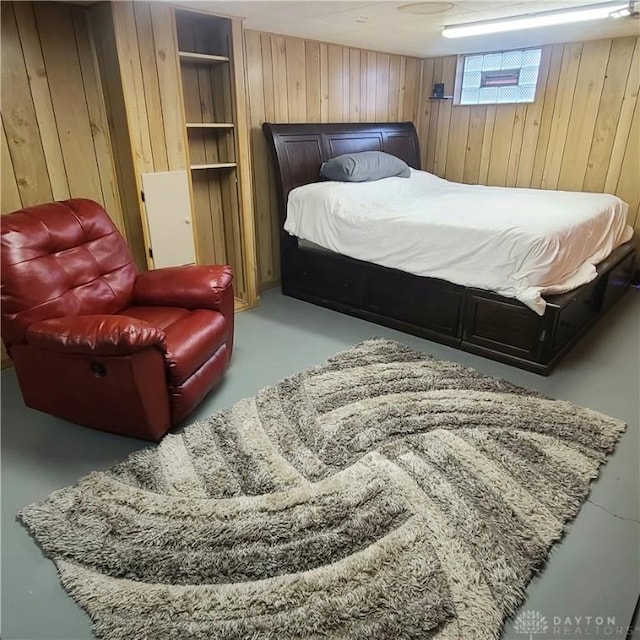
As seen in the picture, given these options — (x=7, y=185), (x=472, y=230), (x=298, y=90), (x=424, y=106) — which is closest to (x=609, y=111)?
(x=424, y=106)

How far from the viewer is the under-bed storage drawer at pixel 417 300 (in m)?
3.07

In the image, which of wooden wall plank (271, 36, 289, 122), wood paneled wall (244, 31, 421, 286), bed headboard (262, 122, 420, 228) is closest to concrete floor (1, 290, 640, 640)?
wood paneled wall (244, 31, 421, 286)

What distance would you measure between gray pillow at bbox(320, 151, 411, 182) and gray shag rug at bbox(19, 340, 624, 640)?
1.97 meters

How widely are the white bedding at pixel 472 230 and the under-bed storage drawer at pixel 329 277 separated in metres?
0.14

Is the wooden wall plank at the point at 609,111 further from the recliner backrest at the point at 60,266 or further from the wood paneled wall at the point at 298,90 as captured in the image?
the recliner backrest at the point at 60,266

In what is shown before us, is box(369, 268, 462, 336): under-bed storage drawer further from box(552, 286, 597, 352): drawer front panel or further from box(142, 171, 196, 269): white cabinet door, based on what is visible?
box(142, 171, 196, 269): white cabinet door

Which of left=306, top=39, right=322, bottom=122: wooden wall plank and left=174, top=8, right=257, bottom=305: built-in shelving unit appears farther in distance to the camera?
left=306, top=39, right=322, bottom=122: wooden wall plank

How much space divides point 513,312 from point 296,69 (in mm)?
2613

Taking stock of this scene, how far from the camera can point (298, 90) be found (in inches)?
153

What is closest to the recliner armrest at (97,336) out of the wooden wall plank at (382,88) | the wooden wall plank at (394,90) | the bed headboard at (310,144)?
the bed headboard at (310,144)

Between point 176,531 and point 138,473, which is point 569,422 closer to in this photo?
point 176,531

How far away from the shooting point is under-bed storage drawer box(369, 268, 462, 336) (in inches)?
121

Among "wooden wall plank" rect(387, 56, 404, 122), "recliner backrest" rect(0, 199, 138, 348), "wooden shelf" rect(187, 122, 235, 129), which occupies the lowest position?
"recliner backrest" rect(0, 199, 138, 348)

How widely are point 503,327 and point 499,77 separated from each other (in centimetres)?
298
